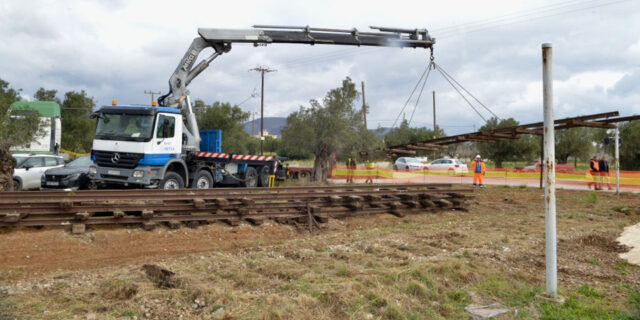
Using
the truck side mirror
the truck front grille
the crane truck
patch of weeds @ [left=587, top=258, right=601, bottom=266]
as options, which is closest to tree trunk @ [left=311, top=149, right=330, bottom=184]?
the crane truck

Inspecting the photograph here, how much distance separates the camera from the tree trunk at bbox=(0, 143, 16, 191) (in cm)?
1245

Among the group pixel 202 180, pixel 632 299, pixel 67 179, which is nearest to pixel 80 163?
pixel 67 179

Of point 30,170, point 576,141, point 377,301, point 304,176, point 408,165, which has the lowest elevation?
point 377,301

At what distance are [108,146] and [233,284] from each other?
9760 mm

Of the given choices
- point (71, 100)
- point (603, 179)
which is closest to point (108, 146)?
point (603, 179)

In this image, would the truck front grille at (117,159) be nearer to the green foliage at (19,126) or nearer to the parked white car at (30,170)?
the parked white car at (30,170)

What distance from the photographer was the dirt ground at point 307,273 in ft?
15.9

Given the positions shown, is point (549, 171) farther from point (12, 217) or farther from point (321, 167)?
point (321, 167)

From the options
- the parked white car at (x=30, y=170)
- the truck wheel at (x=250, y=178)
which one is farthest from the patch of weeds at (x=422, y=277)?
the parked white car at (x=30, y=170)

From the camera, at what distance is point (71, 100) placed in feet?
164

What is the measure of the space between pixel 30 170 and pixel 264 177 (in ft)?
29.1

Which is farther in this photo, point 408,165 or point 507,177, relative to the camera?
point 408,165

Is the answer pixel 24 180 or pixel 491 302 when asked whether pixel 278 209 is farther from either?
pixel 24 180

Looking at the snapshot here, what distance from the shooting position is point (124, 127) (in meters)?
13.7
